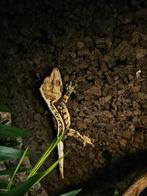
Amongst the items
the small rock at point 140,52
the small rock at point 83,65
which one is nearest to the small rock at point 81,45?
the small rock at point 83,65

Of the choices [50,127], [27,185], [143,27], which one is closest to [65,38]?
[143,27]

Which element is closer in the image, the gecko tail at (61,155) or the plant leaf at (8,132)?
the plant leaf at (8,132)

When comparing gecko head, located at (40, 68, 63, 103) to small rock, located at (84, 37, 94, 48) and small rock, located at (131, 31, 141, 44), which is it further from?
small rock, located at (131, 31, 141, 44)

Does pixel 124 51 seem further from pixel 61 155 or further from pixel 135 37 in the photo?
pixel 61 155

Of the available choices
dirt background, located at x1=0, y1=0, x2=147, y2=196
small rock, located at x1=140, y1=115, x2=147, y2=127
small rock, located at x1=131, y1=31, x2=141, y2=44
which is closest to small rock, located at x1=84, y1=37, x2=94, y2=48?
dirt background, located at x1=0, y1=0, x2=147, y2=196

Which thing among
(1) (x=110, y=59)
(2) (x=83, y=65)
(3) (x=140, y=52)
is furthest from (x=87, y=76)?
(3) (x=140, y=52)

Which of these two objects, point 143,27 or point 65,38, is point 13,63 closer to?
point 65,38

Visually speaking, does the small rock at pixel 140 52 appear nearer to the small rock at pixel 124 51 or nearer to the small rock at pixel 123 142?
the small rock at pixel 124 51
